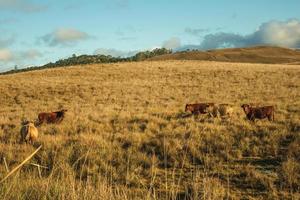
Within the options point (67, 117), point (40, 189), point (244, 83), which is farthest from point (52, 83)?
point (40, 189)

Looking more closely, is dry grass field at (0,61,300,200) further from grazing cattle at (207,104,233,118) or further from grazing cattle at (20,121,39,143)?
grazing cattle at (207,104,233,118)

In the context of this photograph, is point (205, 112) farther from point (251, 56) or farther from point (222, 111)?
point (251, 56)

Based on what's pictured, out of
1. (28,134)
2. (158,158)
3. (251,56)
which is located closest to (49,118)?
(28,134)

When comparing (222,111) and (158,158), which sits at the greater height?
(222,111)

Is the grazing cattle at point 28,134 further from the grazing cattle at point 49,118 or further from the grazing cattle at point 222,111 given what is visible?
the grazing cattle at point 222,111

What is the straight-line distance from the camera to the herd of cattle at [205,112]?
1258 centimetres

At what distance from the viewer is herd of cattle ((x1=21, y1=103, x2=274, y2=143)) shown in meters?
12.6

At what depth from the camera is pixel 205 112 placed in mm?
17828

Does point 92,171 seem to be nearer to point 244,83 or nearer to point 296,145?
point 296,145

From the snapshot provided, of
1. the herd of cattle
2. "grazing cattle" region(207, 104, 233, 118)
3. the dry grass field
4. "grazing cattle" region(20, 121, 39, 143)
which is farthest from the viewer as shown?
"grazing cattle" region(207, 104, 233, 118)

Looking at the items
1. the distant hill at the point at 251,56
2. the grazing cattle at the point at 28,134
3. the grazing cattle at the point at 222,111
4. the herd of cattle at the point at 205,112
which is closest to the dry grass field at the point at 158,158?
the grazing cattle at the point at 28,134

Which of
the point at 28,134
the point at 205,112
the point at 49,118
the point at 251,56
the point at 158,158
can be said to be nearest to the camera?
the point at 158,158

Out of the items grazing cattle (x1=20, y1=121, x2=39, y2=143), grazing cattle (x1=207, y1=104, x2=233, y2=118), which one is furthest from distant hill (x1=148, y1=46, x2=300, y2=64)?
grazing cattle (x1=20, y1=121, x2=39, y2=143)

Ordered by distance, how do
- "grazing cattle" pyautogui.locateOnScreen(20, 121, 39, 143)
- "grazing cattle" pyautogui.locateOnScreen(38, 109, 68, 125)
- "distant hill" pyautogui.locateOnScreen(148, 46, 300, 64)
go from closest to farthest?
"grazing cattle" pyautogui.locateOnScreen(20, 121, 39, 143) < "grazing cattle" pyautogui.locateOnScreen(38, 109, 68, 125) < "distant hill" pyautogui.locateOnScreen(148, 46, 300, 64)
